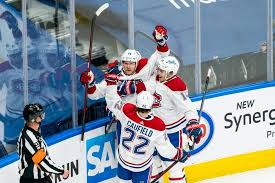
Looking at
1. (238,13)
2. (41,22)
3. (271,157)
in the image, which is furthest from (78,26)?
(271,157)

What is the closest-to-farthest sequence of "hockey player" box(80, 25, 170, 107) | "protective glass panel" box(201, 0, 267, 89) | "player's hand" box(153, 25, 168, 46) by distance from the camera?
"hockey player" box(80, 25, 170, 107) < "player's hand" box(153, 25, 168, 46) < "protective glass panel" box(201, 0, 267, 89)

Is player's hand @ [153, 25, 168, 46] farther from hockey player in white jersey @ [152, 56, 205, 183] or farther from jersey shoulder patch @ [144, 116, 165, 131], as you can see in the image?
jersey shoulder patch @ [144, 116, 165, 131]

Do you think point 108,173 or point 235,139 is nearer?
point 108,173

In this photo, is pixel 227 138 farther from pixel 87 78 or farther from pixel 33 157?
pixel 33 157

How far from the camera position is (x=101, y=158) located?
666cm

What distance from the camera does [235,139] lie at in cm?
746

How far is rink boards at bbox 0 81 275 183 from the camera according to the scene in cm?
665

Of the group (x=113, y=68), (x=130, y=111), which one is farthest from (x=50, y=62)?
(x=130, y=111)

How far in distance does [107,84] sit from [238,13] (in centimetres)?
154

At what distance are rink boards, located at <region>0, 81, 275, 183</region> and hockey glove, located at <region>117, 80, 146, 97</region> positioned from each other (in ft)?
0.86

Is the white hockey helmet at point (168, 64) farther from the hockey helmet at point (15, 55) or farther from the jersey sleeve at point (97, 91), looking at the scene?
the hockey helmet at point (15, 55)

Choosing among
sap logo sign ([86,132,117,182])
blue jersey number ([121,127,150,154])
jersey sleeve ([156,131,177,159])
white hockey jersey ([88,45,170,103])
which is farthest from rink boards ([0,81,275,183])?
jersey sleeve ([156,131,177,159])

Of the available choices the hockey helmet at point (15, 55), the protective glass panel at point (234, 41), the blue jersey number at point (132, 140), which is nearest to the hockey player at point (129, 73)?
the blue jersey number at point (132, 140)

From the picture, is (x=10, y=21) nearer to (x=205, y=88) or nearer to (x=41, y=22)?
(x=41, y=22)
